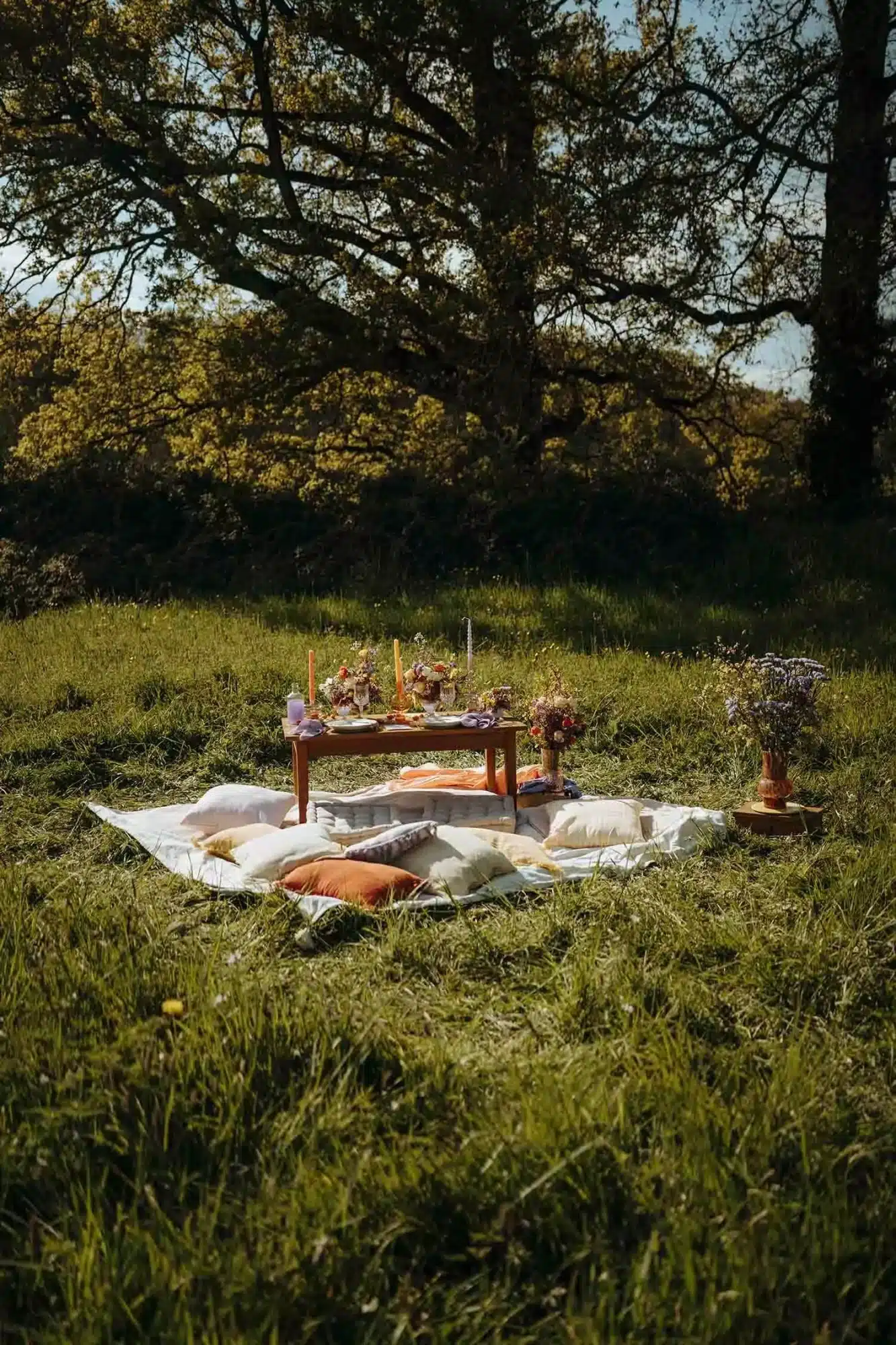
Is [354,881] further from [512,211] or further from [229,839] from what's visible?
[512,211]

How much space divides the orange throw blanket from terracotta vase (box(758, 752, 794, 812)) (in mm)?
1313

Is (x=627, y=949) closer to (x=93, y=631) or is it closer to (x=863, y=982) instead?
(x=863, y=982)

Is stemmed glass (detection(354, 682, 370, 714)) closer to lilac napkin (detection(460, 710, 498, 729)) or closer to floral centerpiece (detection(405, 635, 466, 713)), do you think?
floral centerpiece (detection(405, 635, 466, 713))

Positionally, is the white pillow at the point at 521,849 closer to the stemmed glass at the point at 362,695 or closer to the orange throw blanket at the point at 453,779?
the orange throw blanket at the point at 453,779

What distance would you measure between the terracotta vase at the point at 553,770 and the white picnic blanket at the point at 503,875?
8.2 inches

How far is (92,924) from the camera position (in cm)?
371

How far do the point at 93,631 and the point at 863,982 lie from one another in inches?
343

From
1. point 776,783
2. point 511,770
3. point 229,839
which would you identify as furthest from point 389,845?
point 776,783

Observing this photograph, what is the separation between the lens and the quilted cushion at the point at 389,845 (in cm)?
475

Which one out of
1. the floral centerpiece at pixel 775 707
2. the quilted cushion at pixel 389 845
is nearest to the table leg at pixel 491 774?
the floral centerpiece at pixel 775 707

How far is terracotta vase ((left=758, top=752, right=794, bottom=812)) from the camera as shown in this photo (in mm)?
5438

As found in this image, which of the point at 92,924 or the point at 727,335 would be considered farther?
the point at 727,335

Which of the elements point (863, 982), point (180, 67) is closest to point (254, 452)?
point (180, 67)

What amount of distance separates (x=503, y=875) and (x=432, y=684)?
1.61 metres
